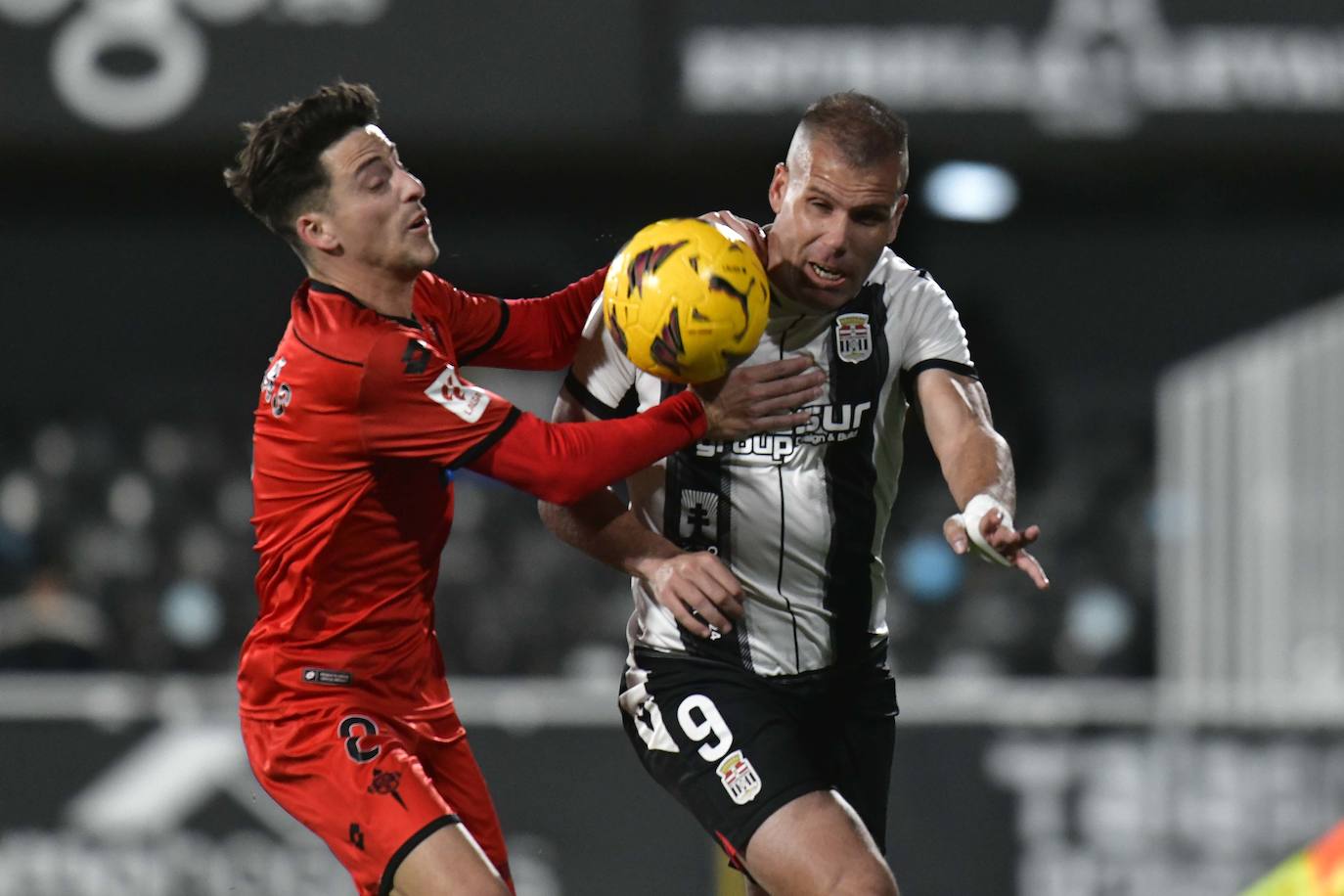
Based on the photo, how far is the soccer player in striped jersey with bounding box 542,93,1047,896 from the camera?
149 inches

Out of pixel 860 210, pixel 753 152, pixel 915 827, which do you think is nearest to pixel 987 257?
pixel 753 152

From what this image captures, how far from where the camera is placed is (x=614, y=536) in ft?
12.9

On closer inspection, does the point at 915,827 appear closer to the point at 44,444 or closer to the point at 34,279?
the point at 44,444

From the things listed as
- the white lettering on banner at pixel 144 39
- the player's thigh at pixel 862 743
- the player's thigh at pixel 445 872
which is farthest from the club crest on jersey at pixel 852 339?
the white lettering on banner at pixel 144 39

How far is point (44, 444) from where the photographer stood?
39.8ft

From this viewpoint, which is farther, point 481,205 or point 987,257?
point 987,257

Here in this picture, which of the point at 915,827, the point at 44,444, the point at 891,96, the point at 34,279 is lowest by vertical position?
the point at 915,827

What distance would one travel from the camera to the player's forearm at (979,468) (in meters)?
3.75

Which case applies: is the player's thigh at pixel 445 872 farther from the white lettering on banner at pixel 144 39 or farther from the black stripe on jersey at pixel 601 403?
the white lettering on banner at pixel 144 39

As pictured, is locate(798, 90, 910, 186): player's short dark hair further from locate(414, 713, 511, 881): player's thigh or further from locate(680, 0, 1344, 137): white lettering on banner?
locate(680, 0, 1344, 137): white lettering on banner

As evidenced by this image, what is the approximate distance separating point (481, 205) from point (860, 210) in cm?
907

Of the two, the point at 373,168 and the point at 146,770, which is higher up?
the point at 373,168

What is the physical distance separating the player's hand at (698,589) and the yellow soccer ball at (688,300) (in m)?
0.36

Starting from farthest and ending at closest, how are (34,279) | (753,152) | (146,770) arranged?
(34,279)
(753,152)
(146,770)
